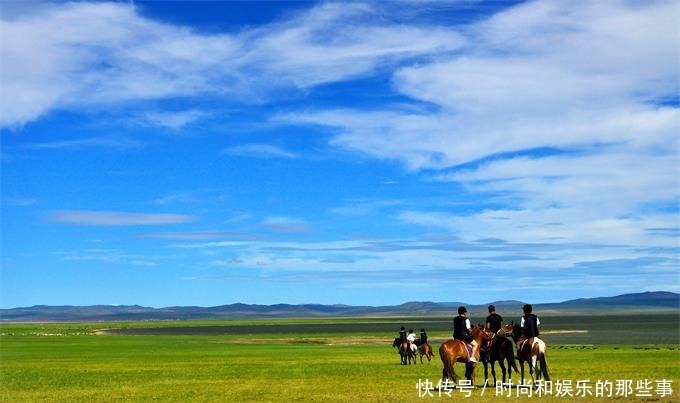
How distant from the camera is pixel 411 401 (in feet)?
80.4

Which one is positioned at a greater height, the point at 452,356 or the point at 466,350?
the point at 466,350

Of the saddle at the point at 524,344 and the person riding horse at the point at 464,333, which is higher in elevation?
the person riding horse at the point at 464,333

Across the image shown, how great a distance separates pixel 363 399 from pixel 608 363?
64.4 feet

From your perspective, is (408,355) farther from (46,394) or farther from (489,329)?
(46,394)

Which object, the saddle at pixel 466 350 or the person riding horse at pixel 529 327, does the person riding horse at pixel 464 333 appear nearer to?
the saddle at pixel 466 350

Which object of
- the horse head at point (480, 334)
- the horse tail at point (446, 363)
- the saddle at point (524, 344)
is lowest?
the horse tail at point (446, 363)

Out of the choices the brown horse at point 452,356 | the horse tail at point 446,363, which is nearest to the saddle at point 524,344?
the brown horse at point 452,356

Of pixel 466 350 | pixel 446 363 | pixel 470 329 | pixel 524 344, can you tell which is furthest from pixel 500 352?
pixel 446 363

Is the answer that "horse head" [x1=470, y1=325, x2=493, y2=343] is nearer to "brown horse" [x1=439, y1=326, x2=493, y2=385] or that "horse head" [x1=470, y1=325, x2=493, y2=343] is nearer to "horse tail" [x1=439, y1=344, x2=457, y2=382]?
"brown horse" [x1=439, y1=326, x2=493, y2=385]

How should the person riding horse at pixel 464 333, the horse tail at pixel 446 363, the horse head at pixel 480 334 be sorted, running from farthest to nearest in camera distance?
the horse head at pixel 480 334 < the person riding horse at pixel 464 333 < the horse tail at pixel 446 363

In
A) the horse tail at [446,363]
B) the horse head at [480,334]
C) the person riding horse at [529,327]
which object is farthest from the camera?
the horse head at [480,334]

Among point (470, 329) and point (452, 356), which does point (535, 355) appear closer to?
point (470, 329)

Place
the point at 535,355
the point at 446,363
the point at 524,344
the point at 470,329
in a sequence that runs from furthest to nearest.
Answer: the point at 470,329 < the point at 524,344 < the point at 446,363 < the point at 535,355

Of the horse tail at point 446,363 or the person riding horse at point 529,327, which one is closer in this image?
the horse tail at point 446,363
